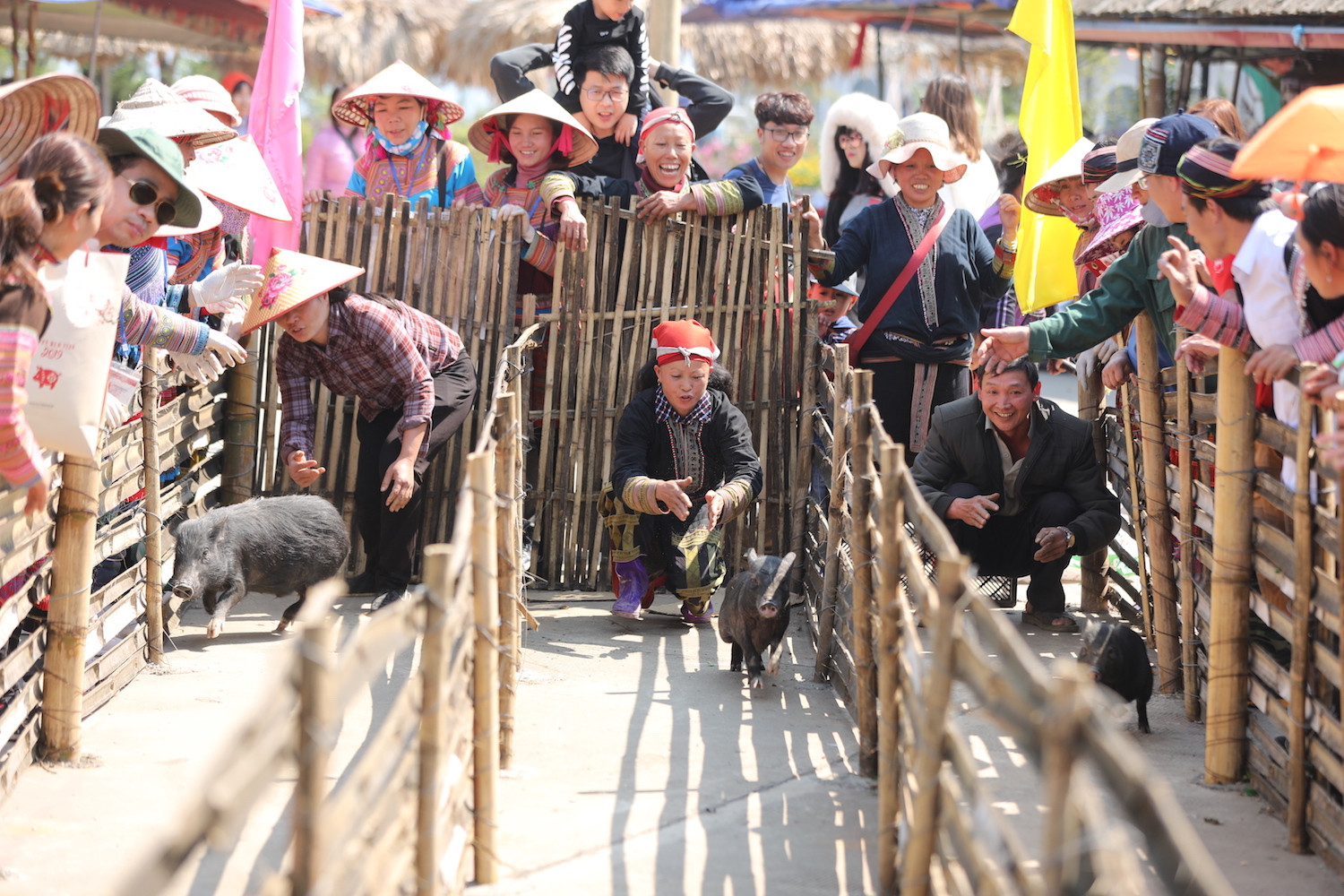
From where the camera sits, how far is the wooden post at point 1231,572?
3.83m

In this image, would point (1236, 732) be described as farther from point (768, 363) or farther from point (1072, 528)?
point (768, 363)

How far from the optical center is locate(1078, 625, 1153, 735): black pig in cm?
426

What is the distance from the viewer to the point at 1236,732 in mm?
3883

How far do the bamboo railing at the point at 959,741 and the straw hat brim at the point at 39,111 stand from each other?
8.29 ft

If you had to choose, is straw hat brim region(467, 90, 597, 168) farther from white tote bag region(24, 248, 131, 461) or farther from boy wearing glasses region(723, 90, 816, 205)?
white tote bag region(24, 248, 131, 461)

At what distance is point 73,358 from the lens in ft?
11.3

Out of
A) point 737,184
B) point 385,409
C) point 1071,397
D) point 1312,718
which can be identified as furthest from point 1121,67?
point 1312,718

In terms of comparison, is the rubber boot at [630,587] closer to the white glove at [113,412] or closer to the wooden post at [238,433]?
the wooden post at [238,433]

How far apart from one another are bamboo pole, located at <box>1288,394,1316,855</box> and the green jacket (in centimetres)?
137

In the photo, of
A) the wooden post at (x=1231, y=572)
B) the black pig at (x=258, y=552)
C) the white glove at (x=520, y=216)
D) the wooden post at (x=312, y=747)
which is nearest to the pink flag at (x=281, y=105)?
the white glove at (x=520, y=216)

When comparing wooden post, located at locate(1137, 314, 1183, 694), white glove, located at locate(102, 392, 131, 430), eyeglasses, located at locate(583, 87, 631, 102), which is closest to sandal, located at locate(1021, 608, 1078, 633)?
wooden post, located at locate(1137, 314, 1183, 694)

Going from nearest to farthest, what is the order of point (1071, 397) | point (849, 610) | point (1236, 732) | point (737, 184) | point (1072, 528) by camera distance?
point (1236, 732) → point (849, 610) → point (1072, 528) → point (737, 184) → point (1071, 397)

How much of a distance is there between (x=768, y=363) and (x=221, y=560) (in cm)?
274

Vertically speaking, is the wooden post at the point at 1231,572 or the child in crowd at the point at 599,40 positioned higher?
the child in crowd at the point at 599,40
